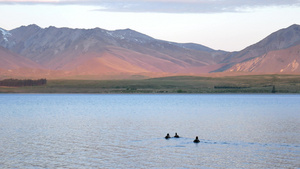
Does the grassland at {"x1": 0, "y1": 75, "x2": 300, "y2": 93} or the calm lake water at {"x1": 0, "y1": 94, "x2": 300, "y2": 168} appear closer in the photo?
the calm lake water at {"x1": 0, "y1": 94, "x2": 300, "y2": 168}

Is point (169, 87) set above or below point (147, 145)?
above

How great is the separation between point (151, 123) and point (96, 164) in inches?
946

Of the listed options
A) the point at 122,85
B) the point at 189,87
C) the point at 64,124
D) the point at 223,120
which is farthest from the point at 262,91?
the point at 64,124

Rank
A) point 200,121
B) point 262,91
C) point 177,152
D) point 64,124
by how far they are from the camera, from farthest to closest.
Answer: point 262,91 → point 200,121 → point 64,124 → point 177,152

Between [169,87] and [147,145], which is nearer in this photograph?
[147,145]

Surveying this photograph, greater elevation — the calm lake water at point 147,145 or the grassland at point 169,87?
the grassland at point 169,87

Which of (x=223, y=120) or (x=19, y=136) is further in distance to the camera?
(x=223, y=120)

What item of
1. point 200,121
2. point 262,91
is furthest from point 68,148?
point 262,91

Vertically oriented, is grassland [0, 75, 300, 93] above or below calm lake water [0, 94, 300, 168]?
above

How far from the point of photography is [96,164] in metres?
30.2

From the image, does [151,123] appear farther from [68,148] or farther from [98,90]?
[98,90]

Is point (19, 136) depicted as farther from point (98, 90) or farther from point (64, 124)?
point (98, 90)

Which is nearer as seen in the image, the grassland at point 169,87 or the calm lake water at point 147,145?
the calm lake water at point 147,145

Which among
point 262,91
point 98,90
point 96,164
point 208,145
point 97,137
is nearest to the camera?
point 96,164
